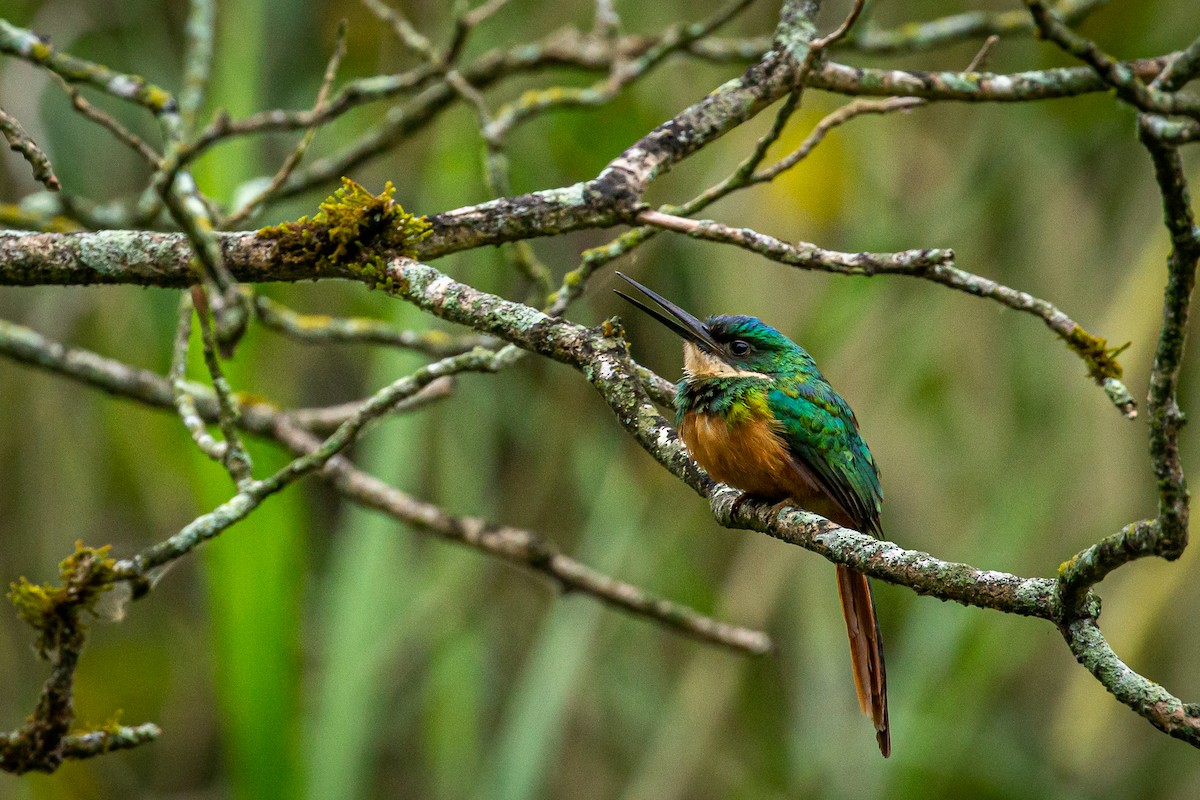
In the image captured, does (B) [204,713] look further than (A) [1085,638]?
Yes

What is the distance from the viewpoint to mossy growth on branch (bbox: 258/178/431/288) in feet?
5.42

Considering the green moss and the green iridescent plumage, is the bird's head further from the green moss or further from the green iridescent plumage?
the green moss

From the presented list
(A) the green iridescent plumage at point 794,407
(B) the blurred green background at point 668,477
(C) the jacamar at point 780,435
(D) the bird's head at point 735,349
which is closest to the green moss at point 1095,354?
(C) the jacamar at point 780,435

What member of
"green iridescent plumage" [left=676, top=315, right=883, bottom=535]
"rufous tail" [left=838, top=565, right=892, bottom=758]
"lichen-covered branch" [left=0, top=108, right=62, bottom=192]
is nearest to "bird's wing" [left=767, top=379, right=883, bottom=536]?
"green iridescent plumage" [left=676, top=315, right=883, bottom=535]

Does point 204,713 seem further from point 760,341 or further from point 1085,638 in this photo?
point 1085,638

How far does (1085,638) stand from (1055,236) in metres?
3.53

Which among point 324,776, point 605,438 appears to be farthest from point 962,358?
point 324,776

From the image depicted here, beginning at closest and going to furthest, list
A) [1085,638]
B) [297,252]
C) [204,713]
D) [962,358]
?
[1085,638], [297,252], [204,713], [962,358]

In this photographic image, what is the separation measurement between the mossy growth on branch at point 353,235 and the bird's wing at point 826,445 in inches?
45.5

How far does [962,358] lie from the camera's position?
4.58m

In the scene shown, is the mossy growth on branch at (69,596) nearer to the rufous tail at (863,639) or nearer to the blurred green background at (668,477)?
the rufous tail at (863,639)

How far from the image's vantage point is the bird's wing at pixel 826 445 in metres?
2.59

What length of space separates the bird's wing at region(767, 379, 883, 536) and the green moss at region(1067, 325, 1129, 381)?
107 centimetres

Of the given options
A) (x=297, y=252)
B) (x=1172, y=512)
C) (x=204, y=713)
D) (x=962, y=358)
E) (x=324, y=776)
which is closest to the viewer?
(x=1172, y=512)
